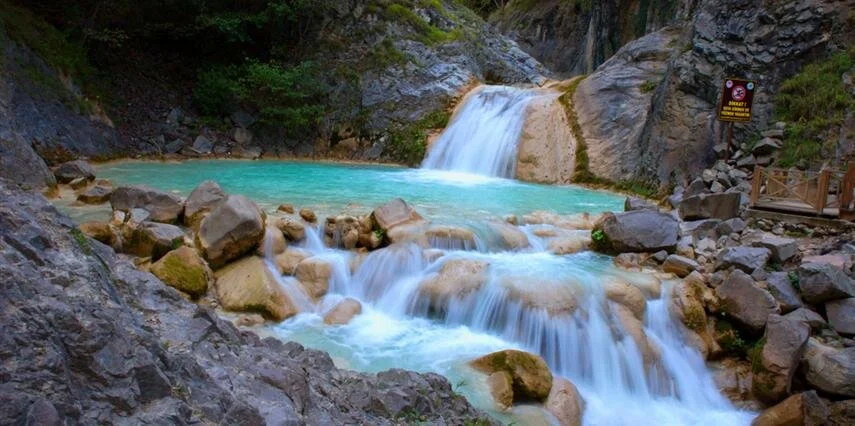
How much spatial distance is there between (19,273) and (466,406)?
327 centimetres

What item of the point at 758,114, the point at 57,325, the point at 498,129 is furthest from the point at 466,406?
the point at 498,129

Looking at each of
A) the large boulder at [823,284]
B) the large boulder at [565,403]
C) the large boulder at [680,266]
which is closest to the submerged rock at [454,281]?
the large boulder at [565,403]

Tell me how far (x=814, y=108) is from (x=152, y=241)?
1380 centimetres

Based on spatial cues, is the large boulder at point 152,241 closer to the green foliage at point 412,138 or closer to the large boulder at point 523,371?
the large boulder at point 523,371

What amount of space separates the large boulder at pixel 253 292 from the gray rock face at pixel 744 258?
6.16 meters

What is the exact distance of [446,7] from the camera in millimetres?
26688

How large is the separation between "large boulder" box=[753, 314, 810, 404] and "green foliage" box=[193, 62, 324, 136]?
55.2ft

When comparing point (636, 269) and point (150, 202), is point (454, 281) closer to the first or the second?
point (636, 269)

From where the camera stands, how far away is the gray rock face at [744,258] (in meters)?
8.10

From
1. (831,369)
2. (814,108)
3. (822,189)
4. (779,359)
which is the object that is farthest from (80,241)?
(814,108)

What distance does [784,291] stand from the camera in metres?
7.46

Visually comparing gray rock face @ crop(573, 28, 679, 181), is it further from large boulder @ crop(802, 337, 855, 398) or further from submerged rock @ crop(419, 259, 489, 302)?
large boulder @ crop(802, 337, 855, 398)

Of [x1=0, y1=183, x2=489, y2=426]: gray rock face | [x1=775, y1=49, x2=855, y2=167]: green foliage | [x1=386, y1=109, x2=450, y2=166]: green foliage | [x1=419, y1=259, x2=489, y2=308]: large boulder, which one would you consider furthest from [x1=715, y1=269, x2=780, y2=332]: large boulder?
[x1=386, y1=109, x2=450, y2=166]: green foliage

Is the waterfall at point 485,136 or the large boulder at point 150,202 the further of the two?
the waterfall at point 485,136
